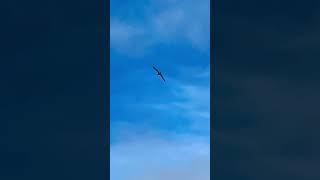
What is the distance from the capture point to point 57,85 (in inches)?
252

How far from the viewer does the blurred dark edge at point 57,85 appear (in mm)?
6344

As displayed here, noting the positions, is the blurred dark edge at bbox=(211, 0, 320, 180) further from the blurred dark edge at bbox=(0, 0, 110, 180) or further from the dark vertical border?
the blurred dark edge at bbox=(0, 0, 110, 180)

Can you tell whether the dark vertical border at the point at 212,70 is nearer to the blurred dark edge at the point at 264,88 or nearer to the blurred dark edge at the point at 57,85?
the blurred dark edge at the point at 264,88

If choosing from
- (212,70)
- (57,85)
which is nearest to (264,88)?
(212,70)

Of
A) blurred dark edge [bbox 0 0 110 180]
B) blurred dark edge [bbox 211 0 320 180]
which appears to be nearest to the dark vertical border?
blurred dark edge [bbox 211 0 320 180]

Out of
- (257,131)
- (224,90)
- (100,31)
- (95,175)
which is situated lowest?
(95,175)

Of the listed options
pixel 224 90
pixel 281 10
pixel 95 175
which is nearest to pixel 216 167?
pixel 224 90

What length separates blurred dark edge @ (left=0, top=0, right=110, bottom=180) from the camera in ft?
20.8

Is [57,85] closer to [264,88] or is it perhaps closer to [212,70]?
[212,70]

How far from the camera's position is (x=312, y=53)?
639 cm

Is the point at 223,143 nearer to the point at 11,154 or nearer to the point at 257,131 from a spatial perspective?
the point at 257,131

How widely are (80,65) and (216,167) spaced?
1755 mm

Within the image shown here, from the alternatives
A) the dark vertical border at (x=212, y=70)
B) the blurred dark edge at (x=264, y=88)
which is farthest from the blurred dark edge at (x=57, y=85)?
the blurred dark edge at (x=264, y=88)

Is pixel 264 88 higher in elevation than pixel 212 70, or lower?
lower
